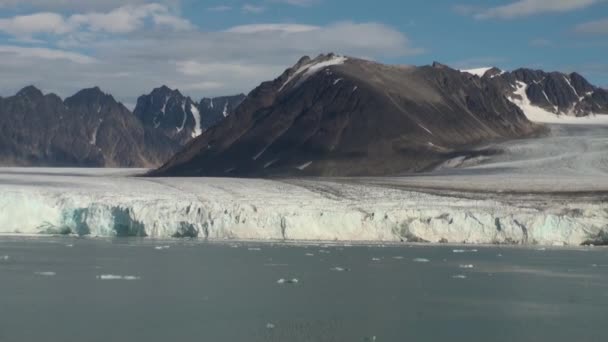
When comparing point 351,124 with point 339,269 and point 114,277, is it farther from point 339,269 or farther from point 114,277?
point 114,277

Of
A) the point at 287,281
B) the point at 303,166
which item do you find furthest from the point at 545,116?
the point at 287,281

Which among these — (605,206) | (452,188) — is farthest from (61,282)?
(452,188)

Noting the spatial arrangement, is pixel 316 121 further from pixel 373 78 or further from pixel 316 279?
pixel 316 279

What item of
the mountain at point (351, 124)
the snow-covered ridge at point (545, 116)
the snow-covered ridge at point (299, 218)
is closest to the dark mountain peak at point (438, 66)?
the mountain at point (351, 124)

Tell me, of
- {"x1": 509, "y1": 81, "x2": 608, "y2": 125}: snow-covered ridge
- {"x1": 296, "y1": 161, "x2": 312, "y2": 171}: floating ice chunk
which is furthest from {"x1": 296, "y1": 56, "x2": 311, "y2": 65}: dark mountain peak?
{"x1": 509, "y1": 81, "x2": 608, "y2": 125}: snow-covered ridge

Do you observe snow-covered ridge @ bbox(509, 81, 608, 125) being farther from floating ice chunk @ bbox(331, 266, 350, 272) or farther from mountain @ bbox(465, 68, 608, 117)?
floating ice chunk @ bbox(331, 266, 350, 272)

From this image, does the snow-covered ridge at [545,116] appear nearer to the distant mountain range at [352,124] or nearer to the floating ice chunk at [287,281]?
the distant mountain range at [352,124]
